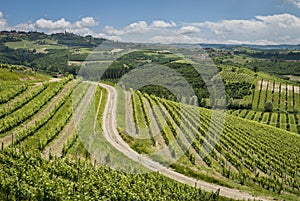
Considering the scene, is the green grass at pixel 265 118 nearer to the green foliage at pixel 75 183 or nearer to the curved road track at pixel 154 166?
the curved road track at pixel 154 166

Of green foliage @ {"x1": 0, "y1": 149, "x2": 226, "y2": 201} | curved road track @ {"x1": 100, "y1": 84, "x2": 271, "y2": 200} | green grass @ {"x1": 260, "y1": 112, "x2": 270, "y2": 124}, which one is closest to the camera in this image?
green foliage @ {"x1": 0, "y1": 149, "x2": 226, "y2": 201}

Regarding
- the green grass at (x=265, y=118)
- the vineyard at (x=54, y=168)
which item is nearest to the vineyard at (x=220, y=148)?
the vineyard at (x=54, y=168)

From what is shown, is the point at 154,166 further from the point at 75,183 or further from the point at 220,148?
the point at 220,148

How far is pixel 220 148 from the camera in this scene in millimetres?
49375

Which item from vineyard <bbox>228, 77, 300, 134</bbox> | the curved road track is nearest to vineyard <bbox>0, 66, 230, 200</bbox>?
the curved road track

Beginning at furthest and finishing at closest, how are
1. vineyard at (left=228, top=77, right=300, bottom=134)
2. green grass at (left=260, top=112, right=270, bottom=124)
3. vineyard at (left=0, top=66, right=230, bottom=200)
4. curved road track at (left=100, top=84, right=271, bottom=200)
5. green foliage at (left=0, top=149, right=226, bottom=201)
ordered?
vineyard at (left=228, top=77, right=300, bottom=134) < green grass at (left=260, top=112, right=270, bottom=124) < curved road track at (left=100, top=84, right=271, bottom=200) < vineyard at (left=0, top=66, right=230, bottom=200) < green foliage at (left=0, top=149, right=226, bottom=201)

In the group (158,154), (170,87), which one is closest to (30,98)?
(158,154)

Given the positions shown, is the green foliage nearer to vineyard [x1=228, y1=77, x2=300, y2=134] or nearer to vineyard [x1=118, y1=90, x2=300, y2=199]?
vineyard [x1=118, y1=90, x2=300, y2=199]

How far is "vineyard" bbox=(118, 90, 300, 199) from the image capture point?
129 feet

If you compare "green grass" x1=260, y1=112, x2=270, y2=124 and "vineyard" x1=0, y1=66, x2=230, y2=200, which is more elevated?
"vineyard" x1=0, y1=66, x2=230, y2=200

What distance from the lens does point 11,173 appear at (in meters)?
23.7

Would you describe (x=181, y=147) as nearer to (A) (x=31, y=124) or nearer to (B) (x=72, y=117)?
(B) (x=72, y=117)

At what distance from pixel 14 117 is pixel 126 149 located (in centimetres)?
1551

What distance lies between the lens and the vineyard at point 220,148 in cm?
3947
